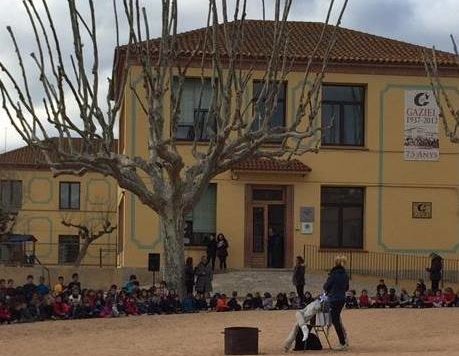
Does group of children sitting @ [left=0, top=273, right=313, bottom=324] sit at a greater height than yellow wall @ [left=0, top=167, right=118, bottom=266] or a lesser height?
lesser

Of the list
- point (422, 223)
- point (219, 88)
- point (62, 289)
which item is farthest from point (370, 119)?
point (62, 289)

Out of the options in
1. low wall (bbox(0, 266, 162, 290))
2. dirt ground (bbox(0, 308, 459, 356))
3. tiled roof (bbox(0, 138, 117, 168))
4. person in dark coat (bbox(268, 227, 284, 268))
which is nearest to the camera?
dirt ground (bbox(0, 308, 459, 356))

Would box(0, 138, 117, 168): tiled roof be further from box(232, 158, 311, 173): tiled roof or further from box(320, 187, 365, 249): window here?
box(320, 187, 365, 249): window

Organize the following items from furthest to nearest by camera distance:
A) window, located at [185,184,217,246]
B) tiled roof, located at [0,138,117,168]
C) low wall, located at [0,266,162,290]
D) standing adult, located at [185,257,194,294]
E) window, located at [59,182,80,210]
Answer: window, located at [59,182,80,210] < tiled roof, located at [0,138,117,168] < window, located at [185,184,217,246] < low wall, located at [0,266,162,290] < standing adult, located at [185,257,194,294]

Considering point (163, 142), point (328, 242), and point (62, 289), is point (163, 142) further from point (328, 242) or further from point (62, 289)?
point (328, 242)

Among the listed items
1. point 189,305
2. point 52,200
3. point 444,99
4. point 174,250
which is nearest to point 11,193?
point 52,200

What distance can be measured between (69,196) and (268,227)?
32.3m

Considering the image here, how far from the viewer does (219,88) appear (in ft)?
88.6

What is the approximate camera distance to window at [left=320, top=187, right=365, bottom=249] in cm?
4012

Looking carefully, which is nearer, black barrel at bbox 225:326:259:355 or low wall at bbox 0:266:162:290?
black barrel at bbox 225:326:259:355

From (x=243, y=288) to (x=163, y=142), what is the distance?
31.9ft

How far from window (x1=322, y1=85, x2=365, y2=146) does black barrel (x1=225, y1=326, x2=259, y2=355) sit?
23310mm

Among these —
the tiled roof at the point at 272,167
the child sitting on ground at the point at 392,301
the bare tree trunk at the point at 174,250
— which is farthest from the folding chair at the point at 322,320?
the tiled roof at the point at 272,167

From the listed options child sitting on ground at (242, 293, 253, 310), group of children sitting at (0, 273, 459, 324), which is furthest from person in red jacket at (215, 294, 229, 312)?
child sitting on ground at (242, 293, 253, 310)
